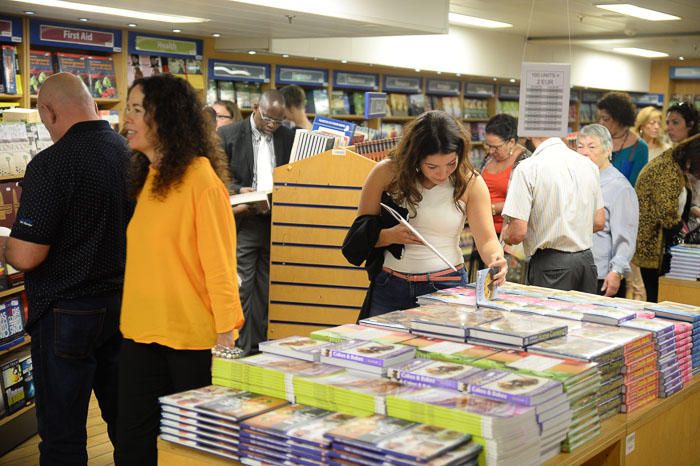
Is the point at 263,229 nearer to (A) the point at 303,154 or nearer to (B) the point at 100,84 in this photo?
(A) the point at 303,154

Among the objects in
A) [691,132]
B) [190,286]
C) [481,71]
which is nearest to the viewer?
[190,286]

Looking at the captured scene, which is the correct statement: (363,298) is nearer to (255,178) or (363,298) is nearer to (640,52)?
(255,178)

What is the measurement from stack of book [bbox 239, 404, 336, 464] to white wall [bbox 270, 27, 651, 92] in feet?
21.7

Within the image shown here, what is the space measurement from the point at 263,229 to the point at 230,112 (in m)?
1.58

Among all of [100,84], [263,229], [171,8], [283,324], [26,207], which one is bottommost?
[283,324]

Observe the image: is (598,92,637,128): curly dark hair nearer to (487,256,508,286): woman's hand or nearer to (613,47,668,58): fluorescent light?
(487,256,508,286): woman's hand

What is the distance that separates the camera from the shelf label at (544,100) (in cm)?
515

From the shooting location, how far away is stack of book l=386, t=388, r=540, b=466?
190cm

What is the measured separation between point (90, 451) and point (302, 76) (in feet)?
19.4

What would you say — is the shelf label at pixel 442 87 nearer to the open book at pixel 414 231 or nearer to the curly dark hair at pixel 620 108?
the curly dark hair at pixel 620 108

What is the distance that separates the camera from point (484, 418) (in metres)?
1.91

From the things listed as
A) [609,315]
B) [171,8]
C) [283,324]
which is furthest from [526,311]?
[171,8]

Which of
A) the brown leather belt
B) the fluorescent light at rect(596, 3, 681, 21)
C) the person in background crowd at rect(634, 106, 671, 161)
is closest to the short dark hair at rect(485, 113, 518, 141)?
the person in background crowd at rect(634, 106, 671, 161)

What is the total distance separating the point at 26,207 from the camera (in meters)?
3.22
